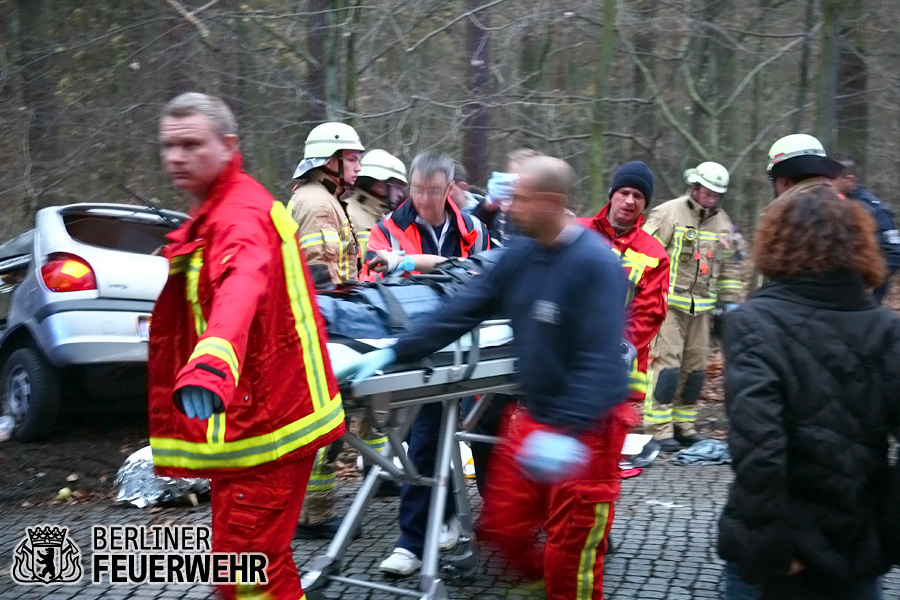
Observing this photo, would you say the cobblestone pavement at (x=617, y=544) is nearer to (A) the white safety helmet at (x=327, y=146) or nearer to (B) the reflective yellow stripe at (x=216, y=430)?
(B) the reflective yellow stripe at (x=216, y=430)

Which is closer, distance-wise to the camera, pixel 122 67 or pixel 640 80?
pixel 122 67

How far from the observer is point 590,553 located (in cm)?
371

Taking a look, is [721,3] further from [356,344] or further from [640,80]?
[356,344]

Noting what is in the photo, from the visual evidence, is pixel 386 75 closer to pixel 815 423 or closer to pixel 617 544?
pixel 617 544

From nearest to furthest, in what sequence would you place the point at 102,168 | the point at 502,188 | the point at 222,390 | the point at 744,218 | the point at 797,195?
1. the point at 222,390
2. the point at 797,195
3. the point at 502,188
4. the point at 102,168
5. the point at 744,218

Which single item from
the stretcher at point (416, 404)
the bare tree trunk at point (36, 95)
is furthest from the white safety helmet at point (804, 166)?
the bare tree trunk at point (36, 95)

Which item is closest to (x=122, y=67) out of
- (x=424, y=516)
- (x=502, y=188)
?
(x=502, y=188)

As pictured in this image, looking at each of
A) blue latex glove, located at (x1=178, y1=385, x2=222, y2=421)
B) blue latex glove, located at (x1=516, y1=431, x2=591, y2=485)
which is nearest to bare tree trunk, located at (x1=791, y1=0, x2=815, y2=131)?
blue latex glove, located at (x1=516, y1=431, x2=591, y2=485)

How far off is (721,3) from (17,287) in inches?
376

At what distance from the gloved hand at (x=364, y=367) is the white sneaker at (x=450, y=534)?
178 centimetres

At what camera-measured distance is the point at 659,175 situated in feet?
49.6

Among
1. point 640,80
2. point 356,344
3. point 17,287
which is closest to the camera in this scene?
point 356,344

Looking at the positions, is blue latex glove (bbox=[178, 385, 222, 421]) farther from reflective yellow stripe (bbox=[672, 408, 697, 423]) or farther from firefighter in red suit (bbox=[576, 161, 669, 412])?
reflective yellow stripe (bbox=[672, 408, 697, 423])

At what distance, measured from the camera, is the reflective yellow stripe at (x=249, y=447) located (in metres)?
3.13
